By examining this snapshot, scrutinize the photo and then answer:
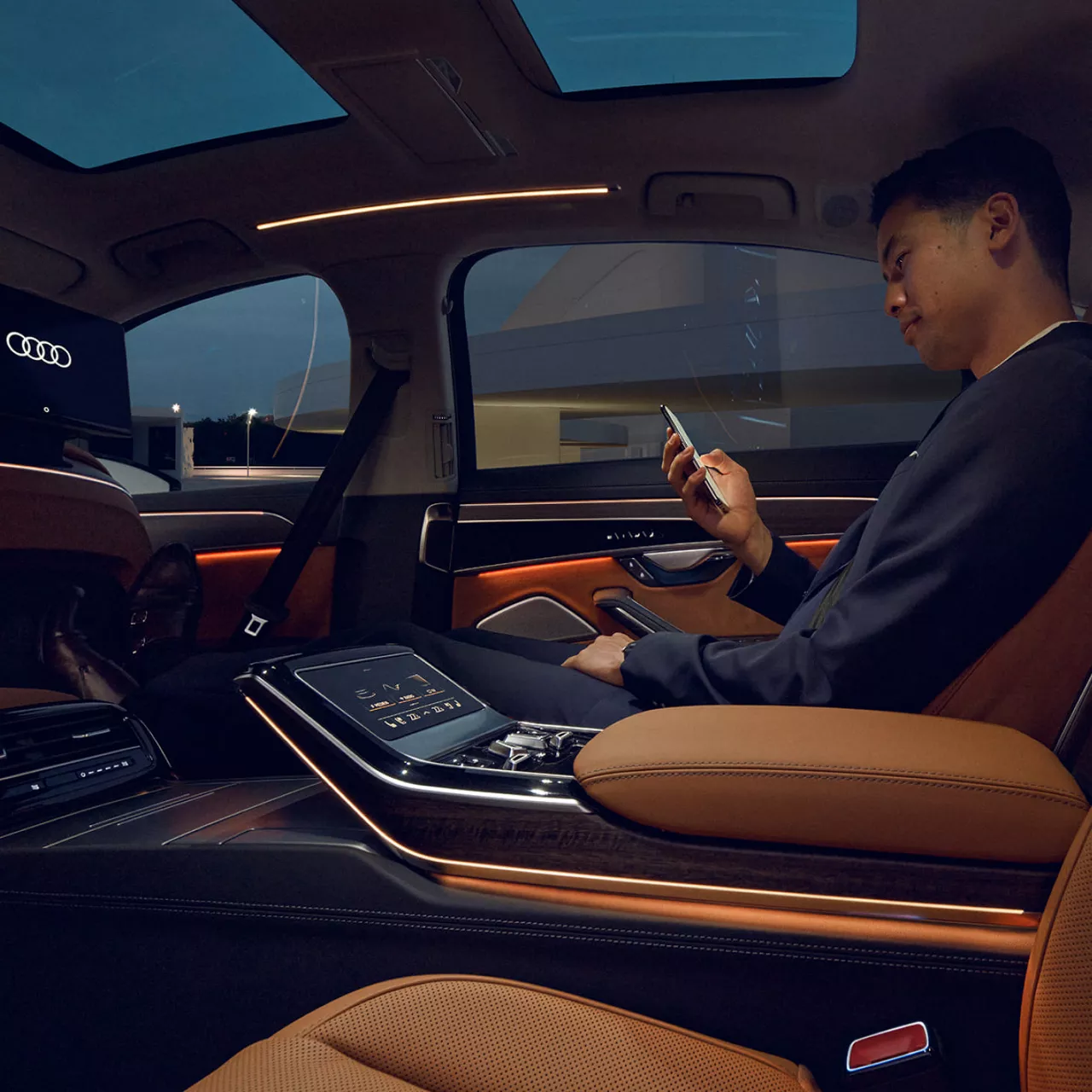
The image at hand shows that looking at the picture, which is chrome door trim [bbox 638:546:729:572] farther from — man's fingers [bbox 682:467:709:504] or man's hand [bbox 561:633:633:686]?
man's hand [bbox 561:633:633:686]

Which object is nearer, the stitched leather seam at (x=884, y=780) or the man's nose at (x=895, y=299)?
the stitched leather seam at (x=884, y=780)

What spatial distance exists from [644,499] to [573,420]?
882 millimetres

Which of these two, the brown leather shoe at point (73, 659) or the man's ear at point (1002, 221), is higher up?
the man's ear at point (1002, 221)

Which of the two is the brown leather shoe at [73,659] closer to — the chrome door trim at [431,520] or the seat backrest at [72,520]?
the seat backrest at [72,520]

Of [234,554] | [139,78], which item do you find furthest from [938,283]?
[234,554]

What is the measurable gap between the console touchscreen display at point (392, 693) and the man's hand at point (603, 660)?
8.2 inches

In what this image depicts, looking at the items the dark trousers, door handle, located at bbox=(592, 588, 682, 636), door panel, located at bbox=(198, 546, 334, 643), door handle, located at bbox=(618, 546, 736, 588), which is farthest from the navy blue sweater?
door panel, located at bbox=(198, 546, 334, 643)

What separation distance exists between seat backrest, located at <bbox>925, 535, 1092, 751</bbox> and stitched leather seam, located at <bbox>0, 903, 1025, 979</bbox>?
0.26m

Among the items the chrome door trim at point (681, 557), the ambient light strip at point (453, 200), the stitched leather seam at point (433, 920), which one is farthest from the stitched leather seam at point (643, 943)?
the ambient light strip at point (453, 200)

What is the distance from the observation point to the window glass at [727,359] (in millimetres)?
2826

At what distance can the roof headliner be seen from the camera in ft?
5.62

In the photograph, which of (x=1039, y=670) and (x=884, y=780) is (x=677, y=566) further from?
(x=884, y=780)

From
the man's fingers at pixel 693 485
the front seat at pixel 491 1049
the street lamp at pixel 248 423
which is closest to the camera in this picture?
the front seat at pixel 491 1049

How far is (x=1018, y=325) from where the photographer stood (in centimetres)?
119
